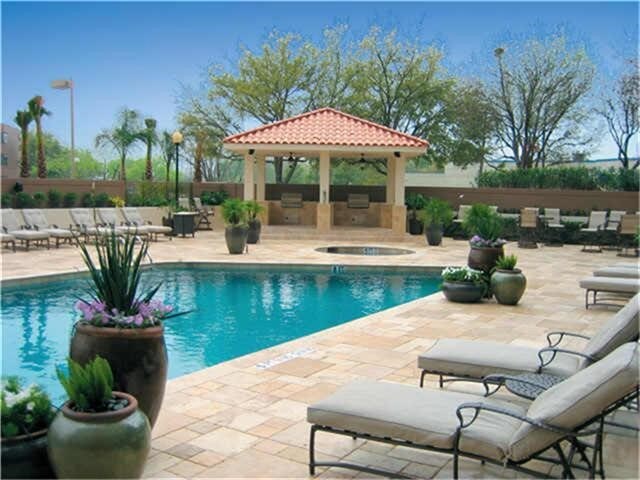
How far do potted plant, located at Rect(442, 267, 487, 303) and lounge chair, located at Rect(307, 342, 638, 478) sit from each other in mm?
5689

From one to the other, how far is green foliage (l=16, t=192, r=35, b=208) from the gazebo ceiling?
681 centimetres

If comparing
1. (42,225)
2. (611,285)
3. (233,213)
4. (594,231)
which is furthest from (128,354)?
(594,231)

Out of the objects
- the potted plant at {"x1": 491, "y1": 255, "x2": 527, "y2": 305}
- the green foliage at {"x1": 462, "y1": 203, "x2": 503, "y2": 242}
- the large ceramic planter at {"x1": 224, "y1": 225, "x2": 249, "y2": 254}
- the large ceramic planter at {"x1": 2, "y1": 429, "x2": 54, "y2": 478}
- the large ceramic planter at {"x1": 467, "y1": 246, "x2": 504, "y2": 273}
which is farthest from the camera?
the large ceramic planter at {"x1": 224, "y1": 225, "x2": 249, "y2": 254}

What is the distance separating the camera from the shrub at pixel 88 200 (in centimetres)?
2247

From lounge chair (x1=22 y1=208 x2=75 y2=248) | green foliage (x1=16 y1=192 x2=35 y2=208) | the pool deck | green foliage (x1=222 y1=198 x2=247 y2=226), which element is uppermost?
green foliage (x1=16 y1=192 x2=35 y2=208)

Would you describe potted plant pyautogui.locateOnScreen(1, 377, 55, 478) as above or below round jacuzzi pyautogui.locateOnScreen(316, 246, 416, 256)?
above

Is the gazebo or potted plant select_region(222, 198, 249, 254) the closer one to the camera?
potted plant select_region(222, 198, 249, 254)

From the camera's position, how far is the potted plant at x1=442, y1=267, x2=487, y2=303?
9.57 meters

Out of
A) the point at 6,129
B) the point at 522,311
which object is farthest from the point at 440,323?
the point at 6,129

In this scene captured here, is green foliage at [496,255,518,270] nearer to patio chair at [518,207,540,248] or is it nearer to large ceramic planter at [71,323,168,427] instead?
large ceramic planter at [71,323,168,427]

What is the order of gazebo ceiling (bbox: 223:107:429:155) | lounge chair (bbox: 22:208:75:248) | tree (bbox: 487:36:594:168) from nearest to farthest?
lounge chair (bbox: 22:208:75:248) → gazebo ceiling (bbox: 223:107:429:155) → tree (bbox: 487:36:594:168)

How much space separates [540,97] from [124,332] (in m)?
27.8

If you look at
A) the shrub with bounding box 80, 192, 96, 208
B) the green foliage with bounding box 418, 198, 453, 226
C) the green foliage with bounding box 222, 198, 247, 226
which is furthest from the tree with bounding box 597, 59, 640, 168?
the shrub with bounding box 80, 192, 96, 208

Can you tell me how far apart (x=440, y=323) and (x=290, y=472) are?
15.4ft
